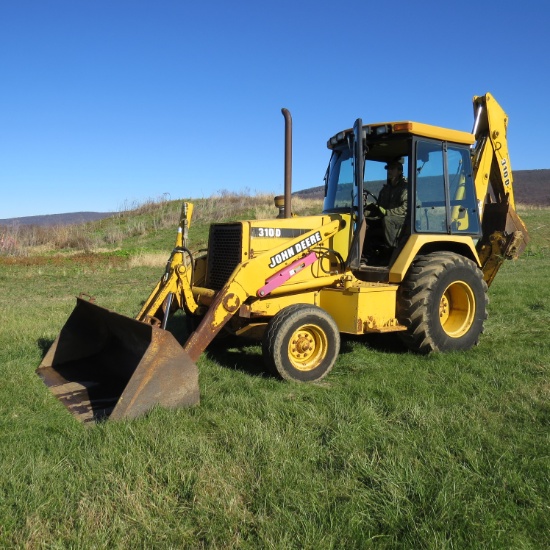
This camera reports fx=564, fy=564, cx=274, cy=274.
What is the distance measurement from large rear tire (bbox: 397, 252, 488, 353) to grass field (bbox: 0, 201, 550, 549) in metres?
0.35

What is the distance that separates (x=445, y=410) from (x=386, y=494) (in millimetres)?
1447

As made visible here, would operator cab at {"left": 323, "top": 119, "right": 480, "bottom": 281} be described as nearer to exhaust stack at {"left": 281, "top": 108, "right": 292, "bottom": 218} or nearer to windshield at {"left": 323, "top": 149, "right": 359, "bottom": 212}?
windshield at {"left": 323, "top": 149, "right": 359, "bottom": 212}

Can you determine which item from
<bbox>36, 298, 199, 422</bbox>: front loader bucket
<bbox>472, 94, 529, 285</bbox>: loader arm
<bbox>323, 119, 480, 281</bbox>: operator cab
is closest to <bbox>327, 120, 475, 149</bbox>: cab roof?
<bbox>323, 119, 480, 281</bbox>: operator cab

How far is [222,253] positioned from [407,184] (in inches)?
90.5

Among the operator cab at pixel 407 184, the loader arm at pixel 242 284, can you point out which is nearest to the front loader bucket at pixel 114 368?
the loader arm at pixel 242 284

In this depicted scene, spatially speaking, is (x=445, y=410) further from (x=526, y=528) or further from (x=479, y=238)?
(x=479, y=238)

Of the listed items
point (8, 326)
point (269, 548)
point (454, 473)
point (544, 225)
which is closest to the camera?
point (269, 548)

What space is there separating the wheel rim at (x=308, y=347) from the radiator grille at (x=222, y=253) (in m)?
1.10

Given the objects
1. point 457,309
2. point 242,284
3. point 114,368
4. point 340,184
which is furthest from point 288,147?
point 114,368

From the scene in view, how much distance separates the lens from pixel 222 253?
6426 millimetres

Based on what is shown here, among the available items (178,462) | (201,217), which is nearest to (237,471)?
(178,462)

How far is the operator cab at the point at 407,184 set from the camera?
6.42 m

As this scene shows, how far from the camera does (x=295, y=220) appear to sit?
6.43 metres

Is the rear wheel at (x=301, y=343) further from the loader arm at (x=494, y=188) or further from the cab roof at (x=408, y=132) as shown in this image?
the loader arm at (x=494, y=188)
